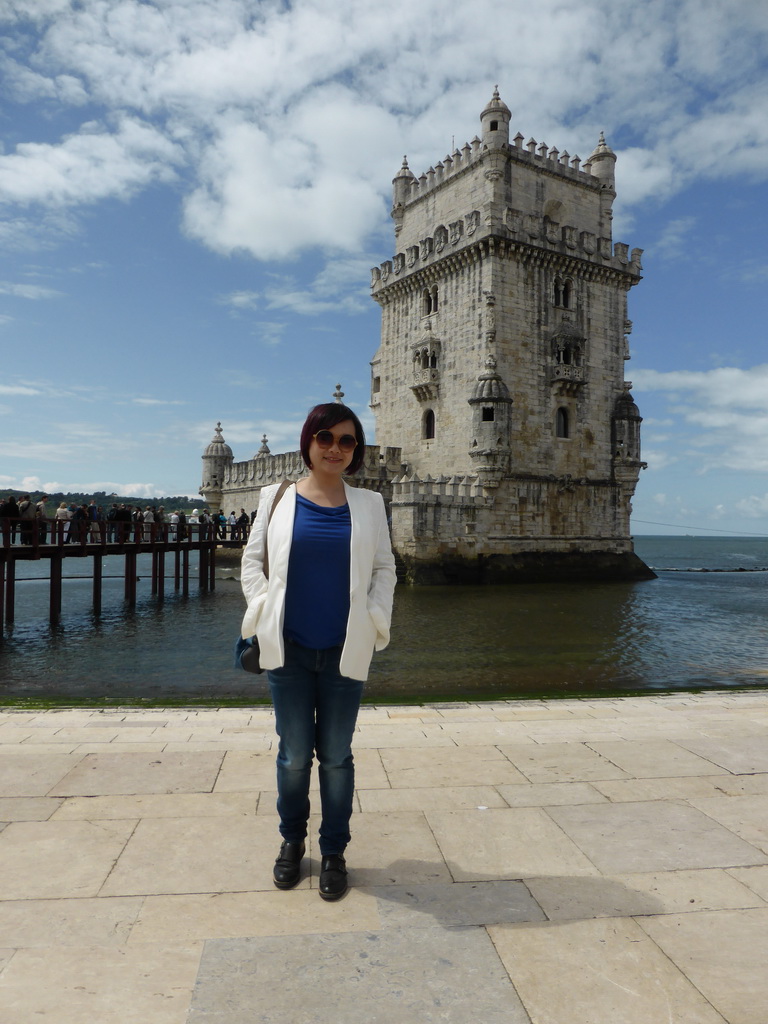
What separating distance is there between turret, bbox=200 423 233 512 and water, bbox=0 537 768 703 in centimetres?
1799

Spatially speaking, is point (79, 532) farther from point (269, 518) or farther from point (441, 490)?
point (269, 518)

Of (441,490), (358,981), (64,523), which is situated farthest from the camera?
(441,490)

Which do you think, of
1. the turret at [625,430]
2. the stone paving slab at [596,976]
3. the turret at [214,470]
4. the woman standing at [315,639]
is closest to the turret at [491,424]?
the turret at [625,430]

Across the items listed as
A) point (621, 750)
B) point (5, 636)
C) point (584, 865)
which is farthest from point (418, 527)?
point (584, 865)

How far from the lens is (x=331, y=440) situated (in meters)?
3.53

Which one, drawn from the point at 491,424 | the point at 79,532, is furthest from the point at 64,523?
the point at 491,424

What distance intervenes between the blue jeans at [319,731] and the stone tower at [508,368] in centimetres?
2384

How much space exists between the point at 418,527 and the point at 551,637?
11.0 metres

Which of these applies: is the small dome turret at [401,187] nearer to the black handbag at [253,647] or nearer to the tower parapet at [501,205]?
the tower parapet at [501,205]

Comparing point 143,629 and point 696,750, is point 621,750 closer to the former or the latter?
point 696,750

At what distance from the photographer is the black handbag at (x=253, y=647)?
3.33m

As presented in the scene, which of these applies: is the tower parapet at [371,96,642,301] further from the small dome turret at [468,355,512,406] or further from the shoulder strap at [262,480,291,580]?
the shoulder strap at [262,480,291,580]

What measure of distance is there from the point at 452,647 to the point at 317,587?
40.7 ft

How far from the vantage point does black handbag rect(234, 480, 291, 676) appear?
3.33 metres
